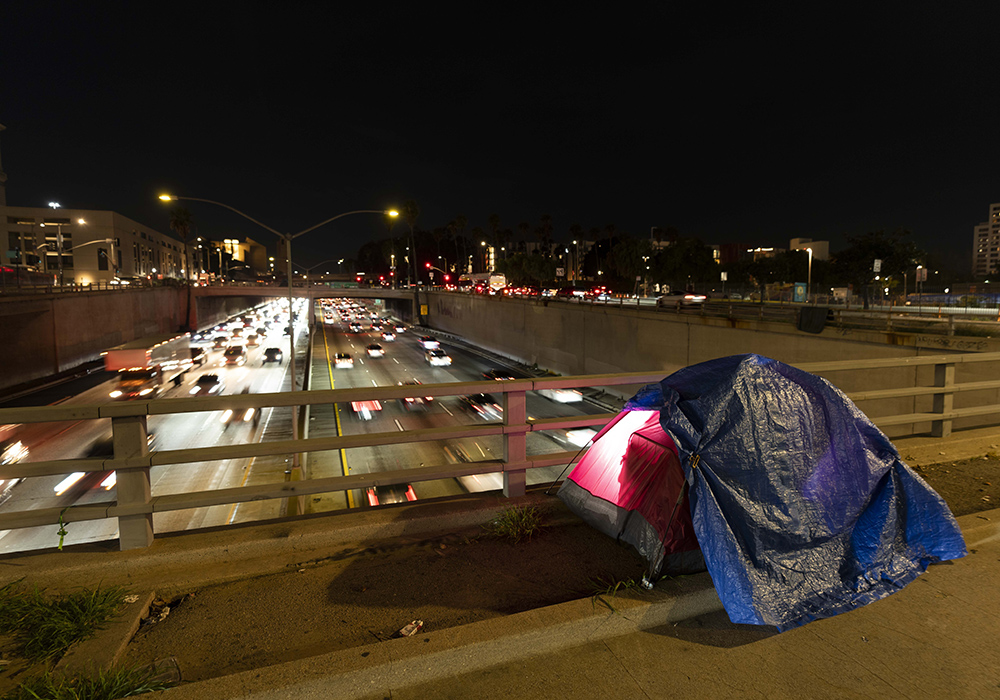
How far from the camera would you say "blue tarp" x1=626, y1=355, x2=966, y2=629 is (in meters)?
3.41

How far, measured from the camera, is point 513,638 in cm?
308

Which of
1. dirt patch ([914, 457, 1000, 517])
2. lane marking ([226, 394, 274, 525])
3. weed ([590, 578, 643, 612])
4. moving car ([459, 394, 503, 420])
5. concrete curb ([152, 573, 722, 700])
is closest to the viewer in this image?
concrete curb ([152, 573, 722, 700])

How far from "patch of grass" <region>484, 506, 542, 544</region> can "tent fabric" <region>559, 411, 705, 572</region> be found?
Answer: 436 millimetres

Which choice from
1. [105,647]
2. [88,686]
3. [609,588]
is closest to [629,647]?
[609,588]

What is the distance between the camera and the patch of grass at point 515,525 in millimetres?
4387

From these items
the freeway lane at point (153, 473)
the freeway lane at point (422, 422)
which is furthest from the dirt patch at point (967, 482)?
the freeway lane at point (153, 473)

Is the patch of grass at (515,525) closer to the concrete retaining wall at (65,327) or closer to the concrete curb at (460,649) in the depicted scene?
the concrete curb at (460,649)

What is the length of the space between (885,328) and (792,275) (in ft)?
203

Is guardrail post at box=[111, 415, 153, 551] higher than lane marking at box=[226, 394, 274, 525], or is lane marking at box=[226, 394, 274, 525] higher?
guardrail post at box=[111, 415, 153, 551]

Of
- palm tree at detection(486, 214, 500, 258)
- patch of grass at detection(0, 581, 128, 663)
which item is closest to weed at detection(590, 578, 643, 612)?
patch of grass at detection(0, 581, 128, 663)

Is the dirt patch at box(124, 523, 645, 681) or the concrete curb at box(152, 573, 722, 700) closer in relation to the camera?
the concrete curb at box(152, 573, 722, 700)

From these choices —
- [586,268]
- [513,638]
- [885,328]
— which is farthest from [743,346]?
[586,268]

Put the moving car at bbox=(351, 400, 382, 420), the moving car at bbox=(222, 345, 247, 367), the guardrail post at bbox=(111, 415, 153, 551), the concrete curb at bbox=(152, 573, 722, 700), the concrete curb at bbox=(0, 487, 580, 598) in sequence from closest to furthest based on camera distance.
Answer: the concrete curb at bbox=(152, 573, 722, 700) → the concrete curb at bbox=(0, 487, 580, 598) → the guardrail post at bbox=(111, 415, 153, 551) → the moving car at bbox=(351, 400, 382, 420) → the moving car at bbox=(222, 345, 247, 367)

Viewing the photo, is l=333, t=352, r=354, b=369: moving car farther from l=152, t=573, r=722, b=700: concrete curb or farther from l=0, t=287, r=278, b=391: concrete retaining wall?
l=152, t=573, r=722, b=700: concrete curb
